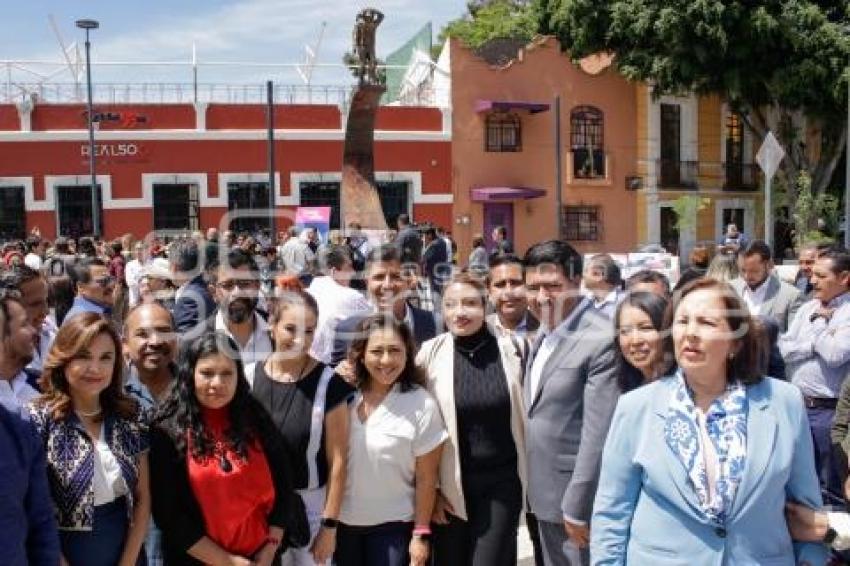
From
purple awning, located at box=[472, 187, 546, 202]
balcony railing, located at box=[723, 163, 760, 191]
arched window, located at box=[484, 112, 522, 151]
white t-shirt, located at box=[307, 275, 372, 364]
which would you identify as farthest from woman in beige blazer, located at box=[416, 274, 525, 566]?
balcony railing, located at box=[723, 163, 760, 191]

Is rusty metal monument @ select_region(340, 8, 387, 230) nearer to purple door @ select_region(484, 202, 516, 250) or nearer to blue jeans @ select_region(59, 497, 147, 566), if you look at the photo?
purple door @ select_region(484, 202, 516, 250)

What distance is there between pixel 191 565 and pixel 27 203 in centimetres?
2083

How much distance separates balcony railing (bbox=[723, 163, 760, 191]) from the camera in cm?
2650

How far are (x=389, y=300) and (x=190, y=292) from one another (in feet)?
4.53

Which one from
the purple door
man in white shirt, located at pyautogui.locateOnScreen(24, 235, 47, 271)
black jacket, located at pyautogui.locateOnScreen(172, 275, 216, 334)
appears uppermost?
the purple door

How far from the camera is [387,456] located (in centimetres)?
330

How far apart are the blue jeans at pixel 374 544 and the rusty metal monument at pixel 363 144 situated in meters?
13.6

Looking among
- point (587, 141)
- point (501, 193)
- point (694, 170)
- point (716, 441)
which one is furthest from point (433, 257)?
point (694, 170)

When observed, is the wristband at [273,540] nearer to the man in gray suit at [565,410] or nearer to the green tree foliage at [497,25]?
the man in gray suit at [565,410]

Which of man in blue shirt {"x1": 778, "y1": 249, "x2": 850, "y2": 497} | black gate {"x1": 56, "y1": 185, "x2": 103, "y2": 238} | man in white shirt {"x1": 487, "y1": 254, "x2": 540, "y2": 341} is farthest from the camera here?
black gate {"x1": 56, "y1": 185, "x2": 103, "y2": 238}

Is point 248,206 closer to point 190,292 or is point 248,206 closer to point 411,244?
point 411,244

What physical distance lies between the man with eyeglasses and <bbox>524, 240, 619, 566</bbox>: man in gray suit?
4.77 feet

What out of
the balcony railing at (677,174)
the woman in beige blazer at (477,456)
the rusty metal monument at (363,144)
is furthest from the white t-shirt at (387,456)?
the balcony railing at (677,174)

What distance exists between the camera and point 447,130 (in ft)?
76.6
